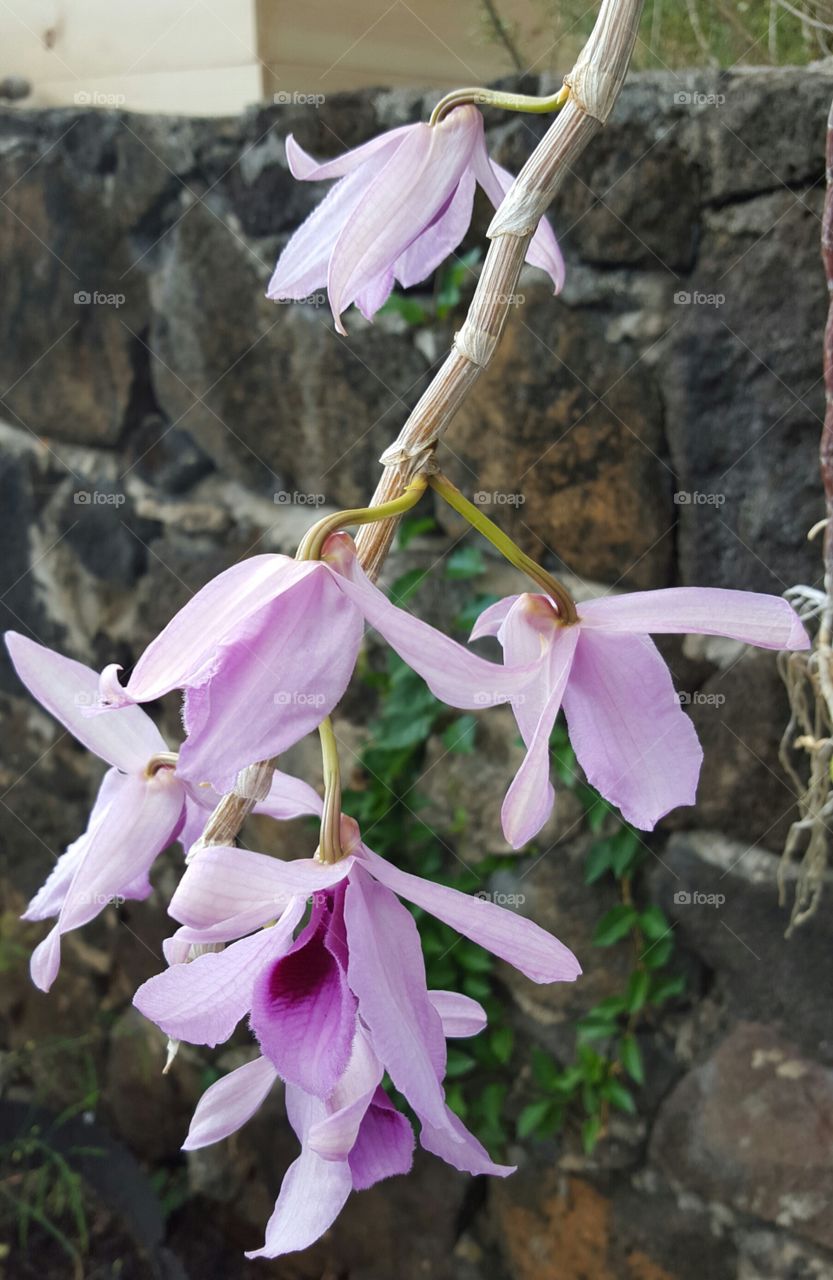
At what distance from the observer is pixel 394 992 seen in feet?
1.07

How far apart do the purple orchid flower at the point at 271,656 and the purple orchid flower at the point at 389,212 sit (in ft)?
0.49

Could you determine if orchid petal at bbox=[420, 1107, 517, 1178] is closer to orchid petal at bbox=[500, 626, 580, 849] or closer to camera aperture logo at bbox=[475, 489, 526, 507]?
orchid petal at bbox=[500, 626, 580, 849]

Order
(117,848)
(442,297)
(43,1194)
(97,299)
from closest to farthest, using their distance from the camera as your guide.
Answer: (117,848) → (442,297) → (97,299) → (43,1194)

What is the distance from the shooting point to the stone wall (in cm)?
89

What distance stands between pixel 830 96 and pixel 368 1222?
134 centimetres

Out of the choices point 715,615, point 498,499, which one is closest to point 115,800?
point 715,615

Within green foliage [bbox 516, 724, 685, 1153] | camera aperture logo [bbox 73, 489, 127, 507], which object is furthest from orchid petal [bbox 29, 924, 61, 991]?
camera aperture logo [bbox 73, 489, 127, 507]

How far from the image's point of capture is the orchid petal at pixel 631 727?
36cm

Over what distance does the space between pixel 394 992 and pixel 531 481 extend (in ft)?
2.51

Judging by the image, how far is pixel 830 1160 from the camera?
977 millimetres

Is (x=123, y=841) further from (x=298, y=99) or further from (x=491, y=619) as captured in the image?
(x=298, y=99)

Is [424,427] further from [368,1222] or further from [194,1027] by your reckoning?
[368,1222]

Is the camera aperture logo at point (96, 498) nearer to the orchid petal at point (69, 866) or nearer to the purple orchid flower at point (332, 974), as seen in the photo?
the orchid petal at point (69, 866)

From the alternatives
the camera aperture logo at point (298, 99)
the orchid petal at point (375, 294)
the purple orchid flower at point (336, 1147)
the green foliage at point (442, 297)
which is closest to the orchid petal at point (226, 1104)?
the purple orchid flower at point (336, 1147)
